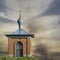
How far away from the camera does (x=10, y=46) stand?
52.6 metres

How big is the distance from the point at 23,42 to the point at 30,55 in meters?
Result: 1.51

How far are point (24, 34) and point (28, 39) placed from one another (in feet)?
2.24

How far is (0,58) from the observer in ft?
166

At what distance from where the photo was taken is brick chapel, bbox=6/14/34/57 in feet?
171

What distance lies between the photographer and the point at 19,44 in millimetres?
52656

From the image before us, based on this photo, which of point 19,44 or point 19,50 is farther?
point 19,44

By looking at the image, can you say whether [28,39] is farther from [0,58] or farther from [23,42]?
[0,58]

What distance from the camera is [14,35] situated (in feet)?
172

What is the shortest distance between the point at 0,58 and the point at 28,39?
12.4ft

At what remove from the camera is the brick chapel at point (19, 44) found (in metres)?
52.2

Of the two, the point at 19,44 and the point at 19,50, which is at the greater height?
the point at 19,44

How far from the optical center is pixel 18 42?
52469 millimetres

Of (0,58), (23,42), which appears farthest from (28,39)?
(0,58)

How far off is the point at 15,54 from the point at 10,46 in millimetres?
1013
